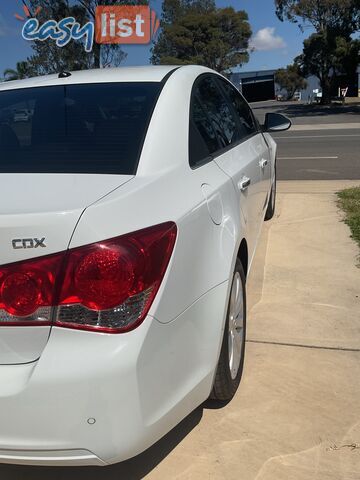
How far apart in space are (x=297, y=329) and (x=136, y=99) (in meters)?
1.86

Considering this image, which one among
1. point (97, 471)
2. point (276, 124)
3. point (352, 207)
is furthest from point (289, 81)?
point (97, 471)

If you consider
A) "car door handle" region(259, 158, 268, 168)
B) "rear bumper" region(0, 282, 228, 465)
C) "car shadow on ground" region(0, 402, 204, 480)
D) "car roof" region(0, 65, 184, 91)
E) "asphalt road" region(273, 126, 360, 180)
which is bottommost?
"car shadow on ground" region(0, 402, 204, 480)

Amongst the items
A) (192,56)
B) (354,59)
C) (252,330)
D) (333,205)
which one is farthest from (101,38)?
(252,330)

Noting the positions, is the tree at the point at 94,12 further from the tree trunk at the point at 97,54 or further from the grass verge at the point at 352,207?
the grass verge at the point at 352,207

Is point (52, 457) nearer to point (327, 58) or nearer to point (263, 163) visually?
point (263, 163)

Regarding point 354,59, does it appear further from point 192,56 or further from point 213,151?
point 213,151

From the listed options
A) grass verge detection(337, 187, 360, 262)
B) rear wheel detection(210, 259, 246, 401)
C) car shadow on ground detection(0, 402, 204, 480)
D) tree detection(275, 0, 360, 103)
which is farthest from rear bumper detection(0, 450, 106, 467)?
tree detection(275, 0, 360, 103)

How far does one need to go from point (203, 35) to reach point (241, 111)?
5962 centimetres

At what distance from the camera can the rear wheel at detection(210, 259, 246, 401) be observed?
256 cm

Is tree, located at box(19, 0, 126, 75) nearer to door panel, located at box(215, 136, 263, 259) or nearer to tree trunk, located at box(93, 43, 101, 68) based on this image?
tree trunk, located at box(93, 43, 101, 68)

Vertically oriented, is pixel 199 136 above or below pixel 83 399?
above

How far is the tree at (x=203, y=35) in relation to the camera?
5925 centimetres

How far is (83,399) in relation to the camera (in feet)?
5.65

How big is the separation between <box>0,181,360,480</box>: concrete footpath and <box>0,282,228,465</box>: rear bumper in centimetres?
60
